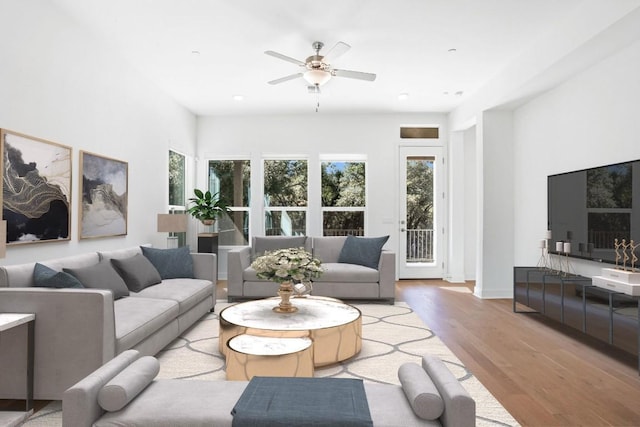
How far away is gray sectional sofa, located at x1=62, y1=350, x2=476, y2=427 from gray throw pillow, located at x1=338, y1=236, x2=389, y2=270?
3755 mm

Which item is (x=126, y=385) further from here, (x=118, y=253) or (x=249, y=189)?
(x=249, y=189)

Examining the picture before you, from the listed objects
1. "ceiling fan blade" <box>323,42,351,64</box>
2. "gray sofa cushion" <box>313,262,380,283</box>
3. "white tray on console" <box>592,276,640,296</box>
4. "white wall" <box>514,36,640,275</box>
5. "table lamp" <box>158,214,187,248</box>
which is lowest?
"gray sofa cushion" <box>313,262,380,283</box>

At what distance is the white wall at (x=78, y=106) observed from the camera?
10.4 ft

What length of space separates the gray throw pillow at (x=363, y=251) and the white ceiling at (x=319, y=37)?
211cm

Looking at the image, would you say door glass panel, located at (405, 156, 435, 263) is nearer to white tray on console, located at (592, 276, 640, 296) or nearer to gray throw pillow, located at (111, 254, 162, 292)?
white tray on console, located at (592, 276, 640, 296)

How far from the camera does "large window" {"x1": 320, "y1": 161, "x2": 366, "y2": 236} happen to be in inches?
291

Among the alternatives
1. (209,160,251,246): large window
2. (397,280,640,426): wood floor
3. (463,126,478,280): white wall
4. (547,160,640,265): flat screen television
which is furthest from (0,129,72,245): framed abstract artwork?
(463,126,478,280): white wall

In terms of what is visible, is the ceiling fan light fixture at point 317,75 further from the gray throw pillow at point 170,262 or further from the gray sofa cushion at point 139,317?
the gray sofa cushion at point 139,317

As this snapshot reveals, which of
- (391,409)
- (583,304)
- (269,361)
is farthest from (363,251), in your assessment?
(391,409)

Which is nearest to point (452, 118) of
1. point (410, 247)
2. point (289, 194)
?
point (410, 247)

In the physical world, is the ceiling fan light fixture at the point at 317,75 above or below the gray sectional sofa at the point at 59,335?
above

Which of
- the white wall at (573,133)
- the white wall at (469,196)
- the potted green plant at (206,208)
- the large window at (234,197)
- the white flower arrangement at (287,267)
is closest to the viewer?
the white flower arrangement at (287,267)

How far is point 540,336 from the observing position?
3953 mm

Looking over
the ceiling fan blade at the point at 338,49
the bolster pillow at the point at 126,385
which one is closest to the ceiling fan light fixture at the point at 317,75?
the ceiling fan blade at the point at 338,49
